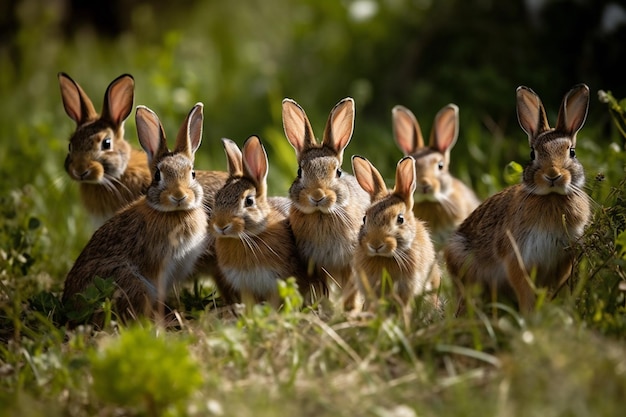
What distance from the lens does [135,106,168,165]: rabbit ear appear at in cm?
548

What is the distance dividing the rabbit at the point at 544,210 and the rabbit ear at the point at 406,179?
1.69 ft

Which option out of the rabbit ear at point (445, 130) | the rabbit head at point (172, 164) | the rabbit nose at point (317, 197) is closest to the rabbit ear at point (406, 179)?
the rabbit nose at point (317, 197)

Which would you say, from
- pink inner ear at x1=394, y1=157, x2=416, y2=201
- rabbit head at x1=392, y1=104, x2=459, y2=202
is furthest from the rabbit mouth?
rabbit head at x1=392, y1=104, x2=459, y2=202

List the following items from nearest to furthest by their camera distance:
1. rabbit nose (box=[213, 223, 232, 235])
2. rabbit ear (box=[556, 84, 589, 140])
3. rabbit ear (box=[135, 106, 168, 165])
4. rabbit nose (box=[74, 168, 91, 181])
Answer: rabbit ear (box=[556, 84, 589, 140]), rabbit nose (box=[213, 223, 232, 235]), rabbit ear (box=[135, 106, 168, 165]), rabbit nose (box=[74, 168, 91, 181])

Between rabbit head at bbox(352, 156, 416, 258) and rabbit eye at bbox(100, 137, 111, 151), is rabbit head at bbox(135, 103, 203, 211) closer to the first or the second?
rabbit eye at bbox(100, 137, 111, 151)

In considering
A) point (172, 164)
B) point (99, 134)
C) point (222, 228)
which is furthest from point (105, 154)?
point (222, 228)

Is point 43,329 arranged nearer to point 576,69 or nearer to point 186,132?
point 186,132

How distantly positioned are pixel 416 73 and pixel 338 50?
3.37 ft

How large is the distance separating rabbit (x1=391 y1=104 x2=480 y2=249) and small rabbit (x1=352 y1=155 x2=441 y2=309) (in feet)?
4.39

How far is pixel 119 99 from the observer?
6023mm

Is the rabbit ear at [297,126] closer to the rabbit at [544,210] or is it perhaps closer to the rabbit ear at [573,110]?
the rabbit at [544,210]

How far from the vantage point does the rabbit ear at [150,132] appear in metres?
5.48

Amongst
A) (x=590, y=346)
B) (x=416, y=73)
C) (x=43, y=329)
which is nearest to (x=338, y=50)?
(x=416, y=73)

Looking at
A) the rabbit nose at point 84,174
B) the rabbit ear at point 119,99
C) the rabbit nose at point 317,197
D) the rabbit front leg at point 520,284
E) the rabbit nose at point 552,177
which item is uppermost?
the rabbit ear at point 119,99
